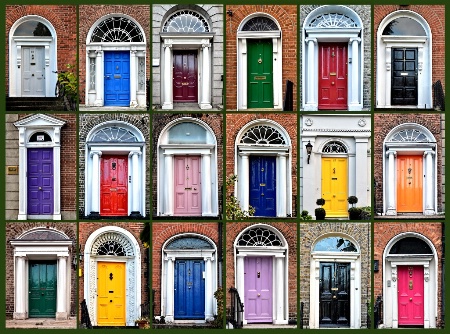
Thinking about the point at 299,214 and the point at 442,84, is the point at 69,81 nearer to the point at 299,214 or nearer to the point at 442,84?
the point at 299,214

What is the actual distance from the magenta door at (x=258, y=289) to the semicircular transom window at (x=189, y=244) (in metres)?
1.06

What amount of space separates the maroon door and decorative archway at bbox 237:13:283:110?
1180 millimetres

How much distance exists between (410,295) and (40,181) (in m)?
9.51

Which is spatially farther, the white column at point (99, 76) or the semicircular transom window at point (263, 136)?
the white column at point (99, 76)

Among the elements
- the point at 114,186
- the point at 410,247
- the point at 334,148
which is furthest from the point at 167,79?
the point at 410,247

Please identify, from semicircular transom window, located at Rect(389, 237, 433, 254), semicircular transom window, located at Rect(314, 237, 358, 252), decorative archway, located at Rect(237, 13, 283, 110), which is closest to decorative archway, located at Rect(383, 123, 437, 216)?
semicircular transom window, located at Rect(389, 237, 433, 254)

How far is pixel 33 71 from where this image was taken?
22000mm

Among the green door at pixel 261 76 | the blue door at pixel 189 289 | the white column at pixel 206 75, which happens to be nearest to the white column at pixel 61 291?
the blue door at pixel 189 289

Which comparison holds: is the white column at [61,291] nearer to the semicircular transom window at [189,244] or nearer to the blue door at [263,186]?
the semicircular transom window at [189,244]

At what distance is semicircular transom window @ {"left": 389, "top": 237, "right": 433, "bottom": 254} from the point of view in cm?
2100

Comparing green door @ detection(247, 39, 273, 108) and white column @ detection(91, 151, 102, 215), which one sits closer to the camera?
white column @ detection(91, 151, 102, 215)

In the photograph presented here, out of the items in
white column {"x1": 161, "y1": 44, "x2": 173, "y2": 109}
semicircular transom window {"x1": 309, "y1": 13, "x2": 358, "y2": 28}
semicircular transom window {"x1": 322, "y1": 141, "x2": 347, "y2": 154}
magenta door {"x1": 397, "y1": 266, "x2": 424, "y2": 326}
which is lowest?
magenta door {"x1": 397, "y1": 266, "x2": 424, "y2": 326}

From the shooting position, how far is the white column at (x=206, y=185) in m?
20.9

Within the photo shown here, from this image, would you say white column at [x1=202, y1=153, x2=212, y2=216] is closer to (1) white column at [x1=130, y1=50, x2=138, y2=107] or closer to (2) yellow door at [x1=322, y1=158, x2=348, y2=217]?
(1) white column at [x1=130, y1=50, x2=138, y2=107]
